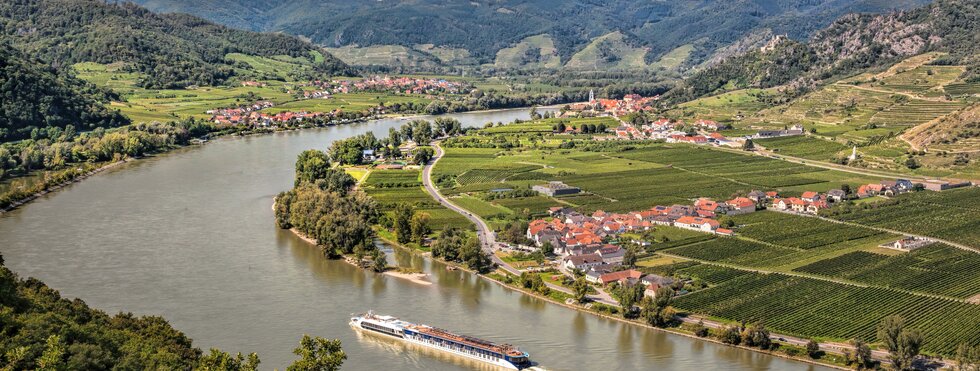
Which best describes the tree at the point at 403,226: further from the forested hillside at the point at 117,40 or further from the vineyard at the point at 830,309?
the forested hillside at the point at 117,40

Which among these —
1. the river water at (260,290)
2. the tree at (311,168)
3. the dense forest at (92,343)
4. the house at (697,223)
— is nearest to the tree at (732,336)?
the river water at (260,290)

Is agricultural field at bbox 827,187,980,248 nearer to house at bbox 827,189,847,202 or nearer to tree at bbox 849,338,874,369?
house at bbox 827,189,847,202

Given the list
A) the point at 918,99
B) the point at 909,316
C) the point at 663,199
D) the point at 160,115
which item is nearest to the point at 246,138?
the point at 160,115

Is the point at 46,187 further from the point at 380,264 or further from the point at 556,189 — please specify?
the point at 556,189

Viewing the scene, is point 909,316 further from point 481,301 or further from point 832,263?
point 481,301

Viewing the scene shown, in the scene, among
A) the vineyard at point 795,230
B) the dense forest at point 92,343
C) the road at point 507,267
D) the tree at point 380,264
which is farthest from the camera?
the vineyard at point 795,230

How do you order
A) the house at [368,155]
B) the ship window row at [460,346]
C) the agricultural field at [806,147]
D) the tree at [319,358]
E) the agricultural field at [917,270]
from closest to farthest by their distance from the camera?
the tree at [319,358]
the ship window row at [460,346]
the agricultural field at [917,270]
the agricultural field at [806,147]
the house at [368,155]

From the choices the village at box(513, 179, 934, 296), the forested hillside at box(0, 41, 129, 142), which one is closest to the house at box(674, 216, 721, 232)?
the village at box(513, 179, 934, 296)
